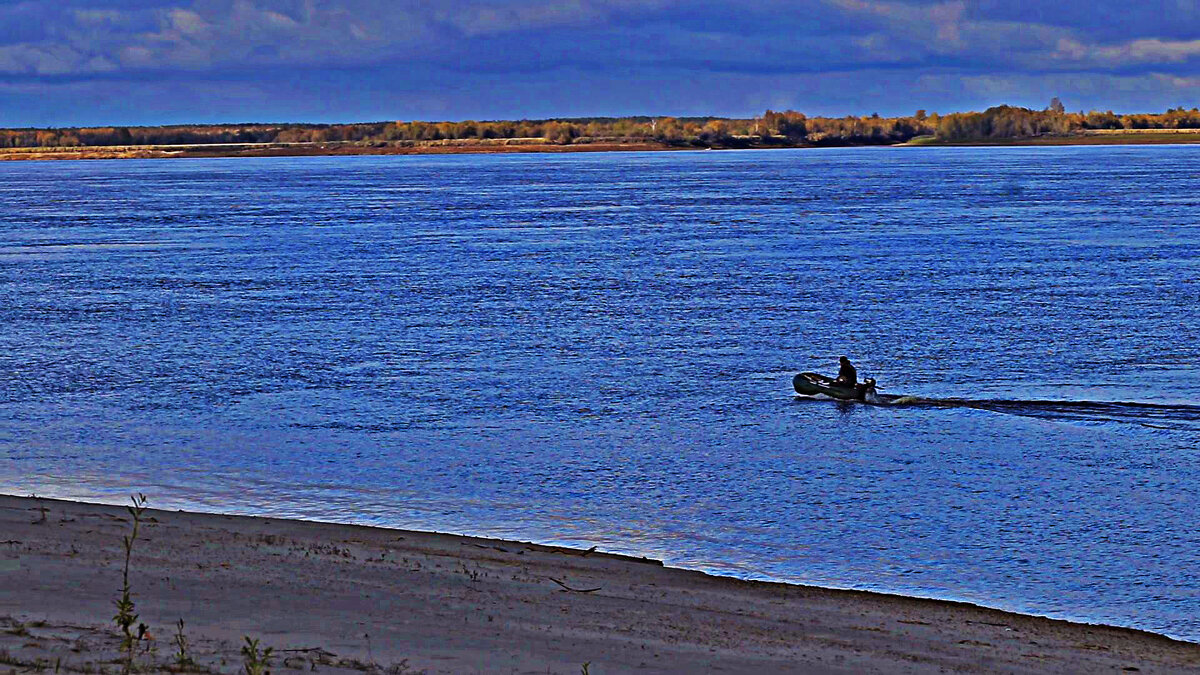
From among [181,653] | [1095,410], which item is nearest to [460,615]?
[181,653]

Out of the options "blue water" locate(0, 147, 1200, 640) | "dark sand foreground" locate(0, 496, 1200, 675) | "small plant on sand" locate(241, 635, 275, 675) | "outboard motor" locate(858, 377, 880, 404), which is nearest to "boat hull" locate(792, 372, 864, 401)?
"outboard motor" locate(858, 377, 880, 404)

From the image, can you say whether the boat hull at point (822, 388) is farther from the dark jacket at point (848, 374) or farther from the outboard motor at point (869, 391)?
the dark jacket at point (848, 374)

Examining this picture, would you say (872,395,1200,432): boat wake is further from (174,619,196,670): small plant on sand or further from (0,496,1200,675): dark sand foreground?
(174,619,196,670): small plant on sand

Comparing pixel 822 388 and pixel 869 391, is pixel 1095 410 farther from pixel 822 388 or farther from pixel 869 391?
pixel 822 388

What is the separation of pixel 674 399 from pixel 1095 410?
771 cm

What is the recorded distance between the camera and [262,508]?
1900 centimetres

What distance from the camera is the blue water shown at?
17.9 m

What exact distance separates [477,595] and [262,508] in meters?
6.52

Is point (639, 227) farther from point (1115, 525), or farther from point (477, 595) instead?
point (477, 595)

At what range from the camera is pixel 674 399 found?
26594 millimetres

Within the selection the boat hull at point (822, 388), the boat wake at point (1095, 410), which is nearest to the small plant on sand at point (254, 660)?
the boat hull at point (822, 388)

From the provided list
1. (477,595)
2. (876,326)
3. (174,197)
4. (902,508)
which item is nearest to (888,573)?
(902,508)

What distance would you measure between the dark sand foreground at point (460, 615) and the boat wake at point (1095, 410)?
436 inches

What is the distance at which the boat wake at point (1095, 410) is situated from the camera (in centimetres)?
2403
